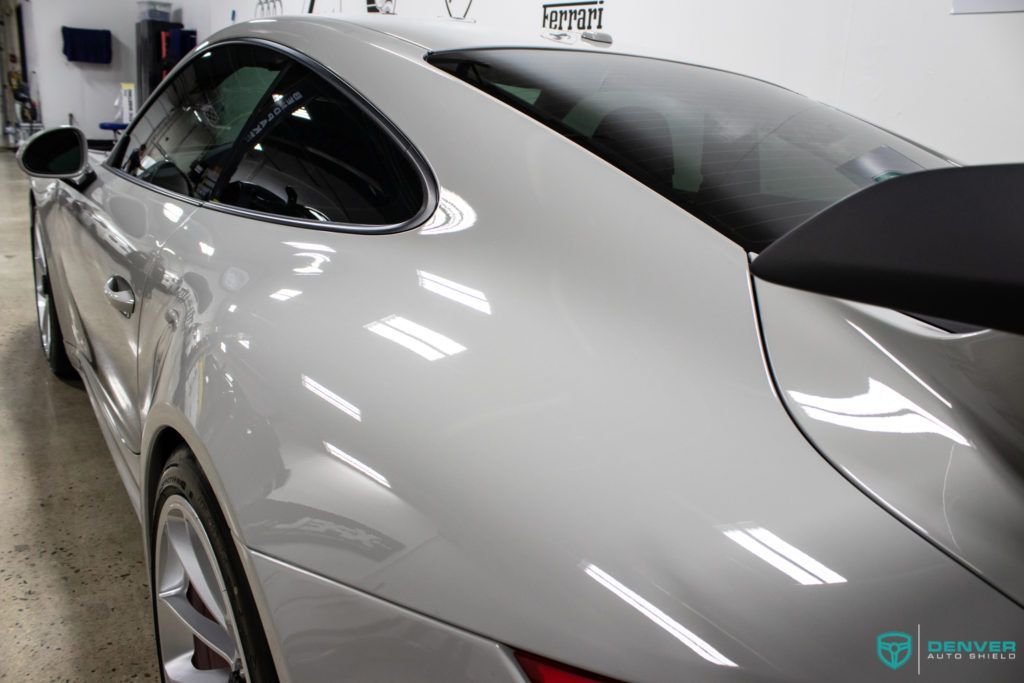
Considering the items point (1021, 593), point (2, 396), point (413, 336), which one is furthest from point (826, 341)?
point (2, 396)

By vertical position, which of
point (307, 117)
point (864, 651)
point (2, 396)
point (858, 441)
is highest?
point (307, 117)

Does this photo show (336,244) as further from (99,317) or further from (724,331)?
(99,317)

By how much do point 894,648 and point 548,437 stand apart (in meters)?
0.30

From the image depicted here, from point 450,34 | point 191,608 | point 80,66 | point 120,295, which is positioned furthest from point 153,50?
point 191,608

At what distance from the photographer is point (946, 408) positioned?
0.64 m

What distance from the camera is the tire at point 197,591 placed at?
0.93m

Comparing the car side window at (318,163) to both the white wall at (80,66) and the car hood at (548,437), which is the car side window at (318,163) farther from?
the white wall at (80,66)

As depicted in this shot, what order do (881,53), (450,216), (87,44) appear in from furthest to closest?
1. (87,44)
2. (881,53)
3. (450,216)

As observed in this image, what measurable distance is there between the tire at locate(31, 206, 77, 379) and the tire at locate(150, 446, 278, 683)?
1986mm

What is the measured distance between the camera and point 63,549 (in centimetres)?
205

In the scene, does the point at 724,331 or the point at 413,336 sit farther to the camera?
the point at 413,336

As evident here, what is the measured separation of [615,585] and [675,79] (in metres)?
0.96

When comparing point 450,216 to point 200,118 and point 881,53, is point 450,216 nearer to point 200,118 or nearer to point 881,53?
point 200,118

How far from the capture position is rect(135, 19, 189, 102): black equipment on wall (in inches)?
465
